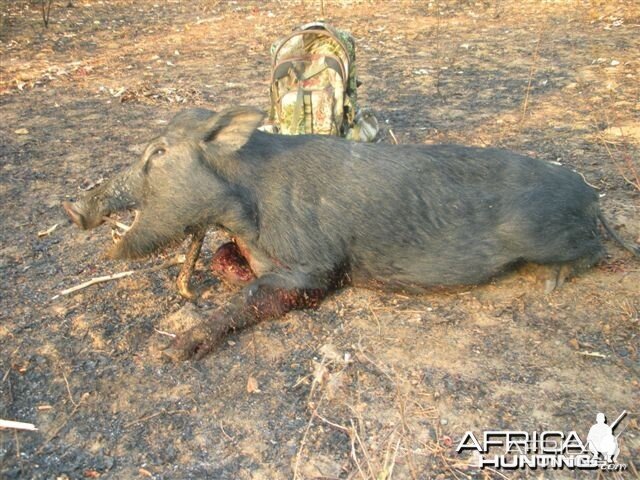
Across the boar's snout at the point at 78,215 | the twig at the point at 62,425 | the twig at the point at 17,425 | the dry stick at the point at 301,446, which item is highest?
the boar's snout at the point at 78,215

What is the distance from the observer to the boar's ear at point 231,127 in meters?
3.60

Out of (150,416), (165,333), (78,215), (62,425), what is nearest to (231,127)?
(78,215)

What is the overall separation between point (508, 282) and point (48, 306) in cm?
256

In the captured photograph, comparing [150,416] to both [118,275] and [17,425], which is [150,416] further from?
[118,275]

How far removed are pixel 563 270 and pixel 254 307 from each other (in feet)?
5.70

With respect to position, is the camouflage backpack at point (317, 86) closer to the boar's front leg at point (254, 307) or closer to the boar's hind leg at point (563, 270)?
the boar's front leg at point (254, 307)

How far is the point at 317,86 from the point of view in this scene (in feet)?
17.9

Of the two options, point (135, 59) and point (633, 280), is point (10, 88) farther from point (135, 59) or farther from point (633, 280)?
point (633, 280)

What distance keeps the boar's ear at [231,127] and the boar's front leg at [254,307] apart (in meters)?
0.73

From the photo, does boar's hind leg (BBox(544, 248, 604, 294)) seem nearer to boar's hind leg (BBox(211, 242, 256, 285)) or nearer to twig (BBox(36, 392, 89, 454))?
boar's hind leg (BBox(211, 242, 256, 285))

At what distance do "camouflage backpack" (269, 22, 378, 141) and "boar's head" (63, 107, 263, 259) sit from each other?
1643 mm

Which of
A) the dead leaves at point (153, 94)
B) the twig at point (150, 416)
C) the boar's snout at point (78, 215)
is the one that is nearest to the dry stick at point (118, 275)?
the boar's snout at point (78, 215)

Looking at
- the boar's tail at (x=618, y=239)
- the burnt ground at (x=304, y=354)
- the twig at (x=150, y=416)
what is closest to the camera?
the burnt ground at (x=304, y=354)

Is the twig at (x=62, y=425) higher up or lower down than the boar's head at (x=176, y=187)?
lower down
